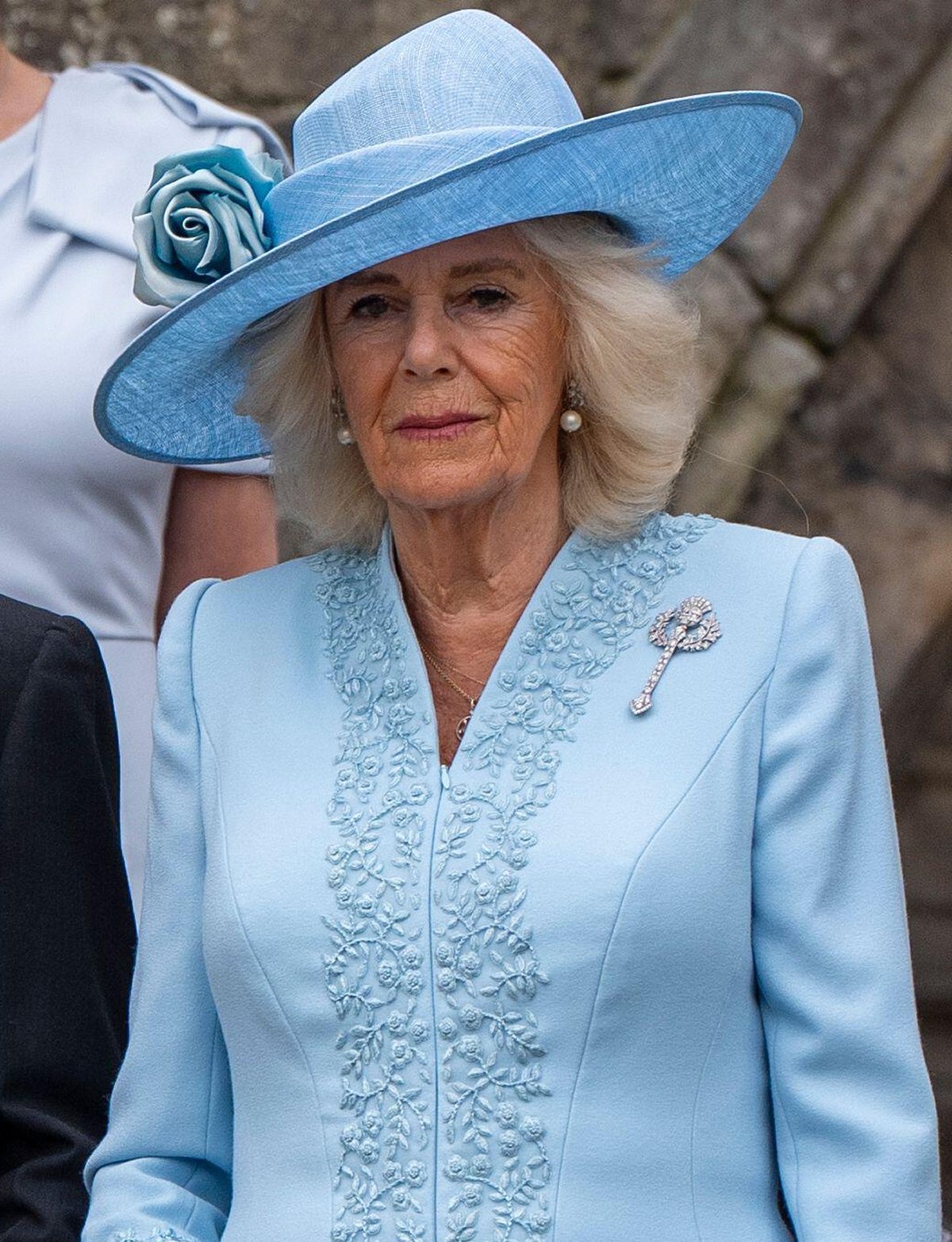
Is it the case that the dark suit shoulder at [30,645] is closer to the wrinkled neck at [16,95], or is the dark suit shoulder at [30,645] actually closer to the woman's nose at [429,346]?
the woman's nose at [429,346]

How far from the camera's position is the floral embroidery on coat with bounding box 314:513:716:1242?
2082 millimetres

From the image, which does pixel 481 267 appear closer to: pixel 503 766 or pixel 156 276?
pixel 156 276

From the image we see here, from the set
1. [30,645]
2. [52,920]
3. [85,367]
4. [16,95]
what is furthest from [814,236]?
[52,920]

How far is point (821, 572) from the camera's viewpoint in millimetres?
2172

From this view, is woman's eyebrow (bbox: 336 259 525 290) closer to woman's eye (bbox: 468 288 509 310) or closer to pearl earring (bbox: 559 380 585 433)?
woman's eye (bbox: 468 288 509 310)

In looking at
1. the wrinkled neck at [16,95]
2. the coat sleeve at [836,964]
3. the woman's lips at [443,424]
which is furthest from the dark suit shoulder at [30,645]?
the wrinkled neck at [16,95]

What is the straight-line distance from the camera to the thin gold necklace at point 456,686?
7.48ft

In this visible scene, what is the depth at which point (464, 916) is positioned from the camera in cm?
212

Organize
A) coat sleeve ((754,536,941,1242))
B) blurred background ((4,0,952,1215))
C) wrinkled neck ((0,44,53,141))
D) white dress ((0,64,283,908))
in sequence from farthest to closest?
1. blurred background ((4,0,952,1215))
2. wrinkled neck ((0,44,53,141))
3. white dress ((0,64,283,908))
4. coat sleeve ((754,536,941,1242))

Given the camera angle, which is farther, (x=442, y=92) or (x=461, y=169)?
(x=442, y=92)

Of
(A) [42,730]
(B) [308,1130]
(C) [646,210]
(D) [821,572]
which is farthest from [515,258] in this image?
(B) [308,1130]

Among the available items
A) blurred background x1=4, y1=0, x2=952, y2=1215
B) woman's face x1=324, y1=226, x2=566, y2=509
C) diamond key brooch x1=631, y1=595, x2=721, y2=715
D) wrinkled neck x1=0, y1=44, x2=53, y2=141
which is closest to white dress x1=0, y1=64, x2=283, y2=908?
wrinkled neck x1=0, y1=44, x2=53, y2=141

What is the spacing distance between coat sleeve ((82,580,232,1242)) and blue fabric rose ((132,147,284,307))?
48 cm

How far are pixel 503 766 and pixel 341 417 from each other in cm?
47
